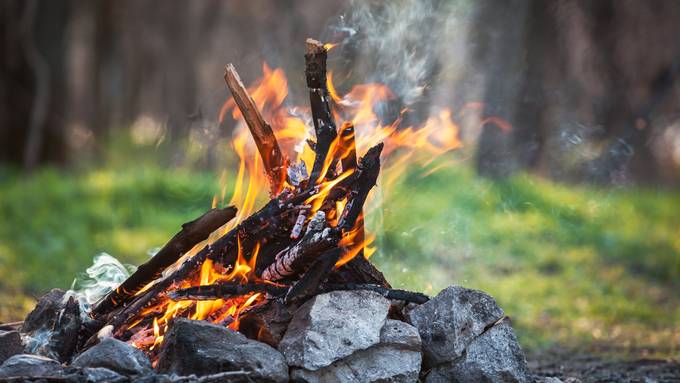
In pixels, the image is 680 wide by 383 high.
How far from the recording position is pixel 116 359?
12.8ft

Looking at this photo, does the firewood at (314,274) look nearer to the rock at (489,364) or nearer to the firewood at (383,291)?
the firewood at (383,291)

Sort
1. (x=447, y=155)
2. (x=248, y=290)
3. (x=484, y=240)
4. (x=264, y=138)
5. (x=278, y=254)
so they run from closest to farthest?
(x=248, y=290) → (x=278, y=254) → (x=264, y=138) → (x=484, y=240) → (x=447, y=155)

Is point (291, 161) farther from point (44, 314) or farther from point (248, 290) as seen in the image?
point (44, 314)

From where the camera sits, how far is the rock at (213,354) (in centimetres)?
389

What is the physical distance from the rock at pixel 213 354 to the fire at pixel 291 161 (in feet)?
0.92

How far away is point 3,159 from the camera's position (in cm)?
1459

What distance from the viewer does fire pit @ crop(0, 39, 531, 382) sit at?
395 centimetres

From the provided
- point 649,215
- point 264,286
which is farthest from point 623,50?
point 264,286

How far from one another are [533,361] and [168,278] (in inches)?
123

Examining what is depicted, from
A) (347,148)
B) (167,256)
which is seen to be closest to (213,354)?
(167,256)

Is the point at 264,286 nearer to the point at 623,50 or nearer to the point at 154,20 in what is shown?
the point at 623,50

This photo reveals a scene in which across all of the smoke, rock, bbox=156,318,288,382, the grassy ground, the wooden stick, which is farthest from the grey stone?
the smoke

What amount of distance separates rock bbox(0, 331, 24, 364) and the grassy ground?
8.99 ft

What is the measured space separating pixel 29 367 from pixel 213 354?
849mm
